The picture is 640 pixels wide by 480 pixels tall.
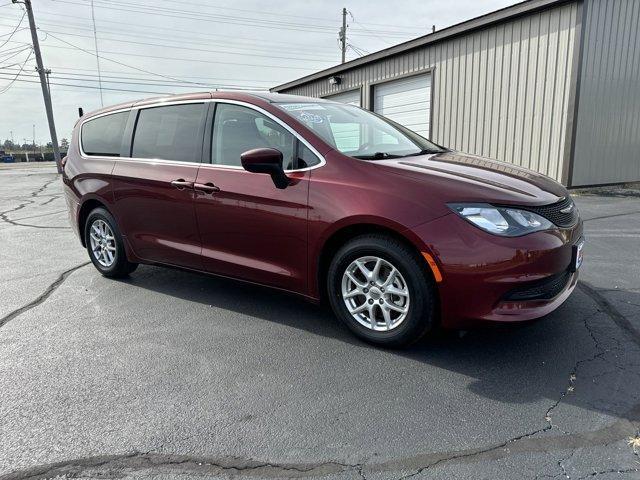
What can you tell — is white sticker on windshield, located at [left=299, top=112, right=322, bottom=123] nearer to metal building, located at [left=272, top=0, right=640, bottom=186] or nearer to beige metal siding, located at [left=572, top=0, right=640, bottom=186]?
metal building, located at [left=272, top=0, right=640, bottom=186]

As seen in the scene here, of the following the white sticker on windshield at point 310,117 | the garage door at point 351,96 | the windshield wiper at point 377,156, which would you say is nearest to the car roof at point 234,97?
the white sticker on windshield at point 310,117

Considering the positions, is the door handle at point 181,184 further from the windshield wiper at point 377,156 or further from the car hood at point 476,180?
the car hood at point 476,180

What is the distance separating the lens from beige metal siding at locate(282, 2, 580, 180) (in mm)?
9844

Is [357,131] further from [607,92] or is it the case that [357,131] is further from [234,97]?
[607,92]

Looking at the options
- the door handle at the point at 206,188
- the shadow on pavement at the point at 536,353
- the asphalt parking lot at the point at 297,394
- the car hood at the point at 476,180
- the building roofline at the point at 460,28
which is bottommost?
the asphalt parking lot at the point at 297,394

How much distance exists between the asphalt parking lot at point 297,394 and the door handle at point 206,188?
993 mm

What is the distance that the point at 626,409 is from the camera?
2463mm

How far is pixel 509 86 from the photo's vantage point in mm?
10781

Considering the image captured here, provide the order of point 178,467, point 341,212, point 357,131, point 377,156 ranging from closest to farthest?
point 178,467
point 341,212
point 377,156
point 357,131

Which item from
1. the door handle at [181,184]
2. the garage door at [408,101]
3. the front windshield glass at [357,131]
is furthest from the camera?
the garage door at [408,101]

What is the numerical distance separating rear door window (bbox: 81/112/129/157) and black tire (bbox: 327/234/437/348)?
8.87ft

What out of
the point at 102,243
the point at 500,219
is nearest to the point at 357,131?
the point at 500,219

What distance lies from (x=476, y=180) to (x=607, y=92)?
9.28 metres

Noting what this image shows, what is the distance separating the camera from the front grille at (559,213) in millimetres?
2898
